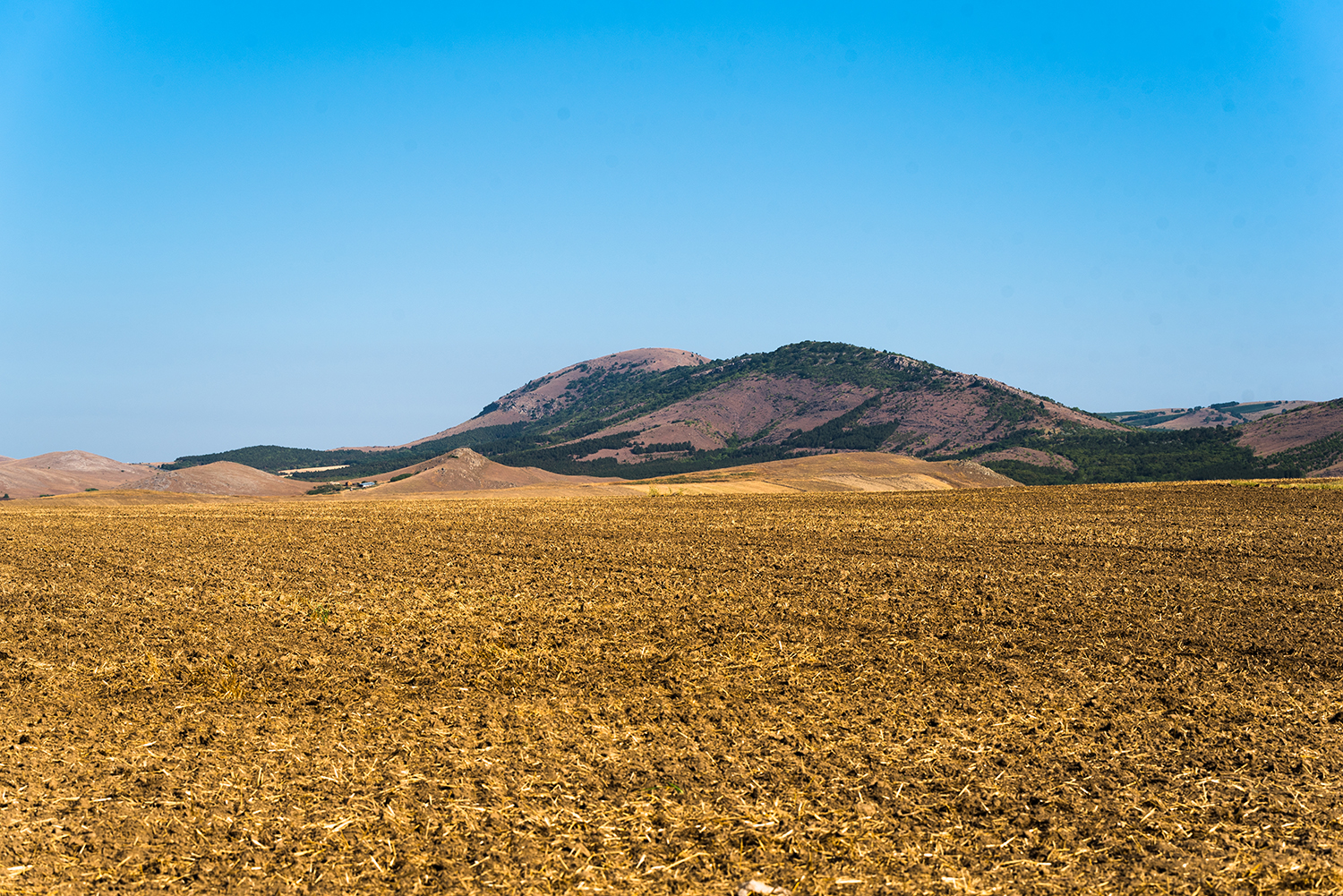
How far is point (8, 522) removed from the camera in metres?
36.1

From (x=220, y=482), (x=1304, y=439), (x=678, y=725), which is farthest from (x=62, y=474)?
(x=1304, y=439)

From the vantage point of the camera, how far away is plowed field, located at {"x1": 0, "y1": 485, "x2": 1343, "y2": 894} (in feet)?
23.1

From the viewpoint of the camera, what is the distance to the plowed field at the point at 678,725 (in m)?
7.05

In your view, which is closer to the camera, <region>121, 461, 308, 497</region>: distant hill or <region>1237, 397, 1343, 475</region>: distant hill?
<region>121, 461, 308, 497</region>: distant hill

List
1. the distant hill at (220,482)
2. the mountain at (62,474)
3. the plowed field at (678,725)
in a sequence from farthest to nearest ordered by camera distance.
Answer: the mountain at (62,474), the distant hill at (220,482), the plowed field at (678,725)

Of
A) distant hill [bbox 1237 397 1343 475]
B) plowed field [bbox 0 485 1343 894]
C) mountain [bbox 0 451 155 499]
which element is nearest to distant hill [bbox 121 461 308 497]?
mountain [bbox 0 451 155 499]

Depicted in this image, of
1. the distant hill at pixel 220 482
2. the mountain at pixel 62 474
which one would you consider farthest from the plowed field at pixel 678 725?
the mountain at pixel 62 474

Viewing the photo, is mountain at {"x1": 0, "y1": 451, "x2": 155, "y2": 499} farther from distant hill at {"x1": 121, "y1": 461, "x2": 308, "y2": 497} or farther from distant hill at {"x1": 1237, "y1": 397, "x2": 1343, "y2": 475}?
distant hill at {"x1": 1237, "y1": 397, "x2": 1343, "y2": 475}

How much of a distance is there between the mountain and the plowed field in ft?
408

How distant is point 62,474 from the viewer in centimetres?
13712

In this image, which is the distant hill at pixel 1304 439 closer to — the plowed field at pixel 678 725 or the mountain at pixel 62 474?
the plowed field at pixel 678 725

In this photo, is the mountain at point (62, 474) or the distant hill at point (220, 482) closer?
the distant hill at point (220, 482)

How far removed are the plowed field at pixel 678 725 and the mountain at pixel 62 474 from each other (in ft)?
408

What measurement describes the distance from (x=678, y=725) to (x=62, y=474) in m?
159
